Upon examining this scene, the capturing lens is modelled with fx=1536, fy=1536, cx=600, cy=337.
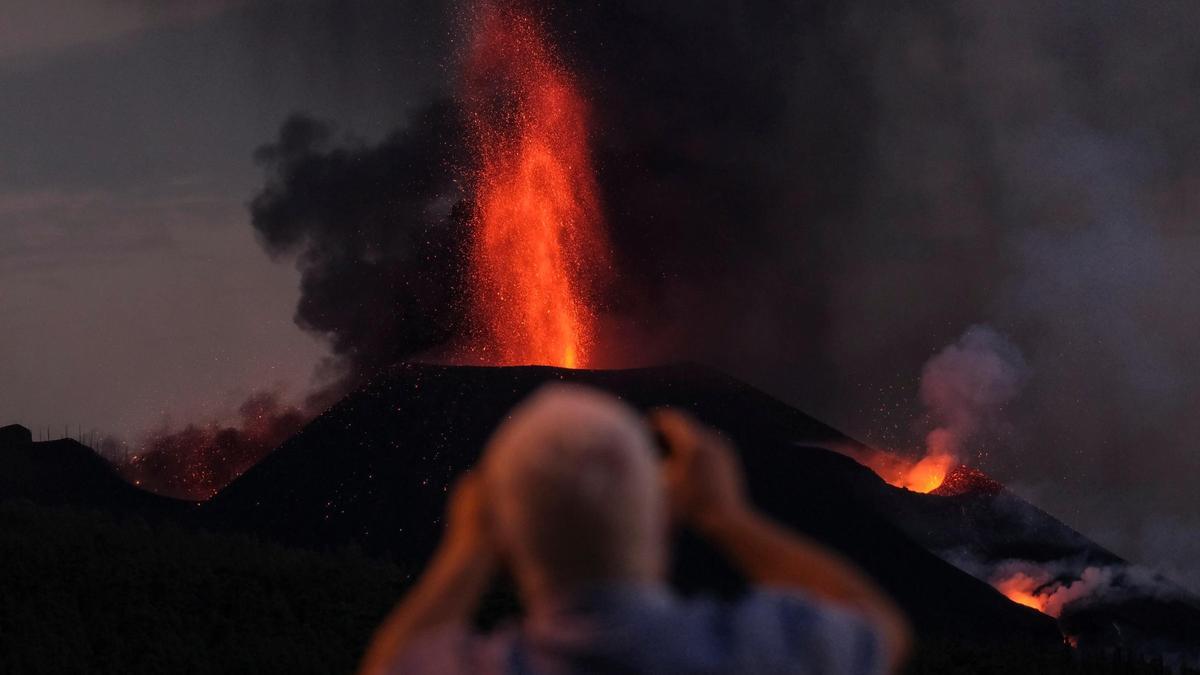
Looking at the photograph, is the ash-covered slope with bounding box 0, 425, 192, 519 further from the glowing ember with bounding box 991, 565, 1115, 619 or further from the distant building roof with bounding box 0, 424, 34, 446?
the glowing ember with bounding box 991, 565, 1115, 619

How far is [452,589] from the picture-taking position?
2.61 metres

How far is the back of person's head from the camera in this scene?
93.6 inches

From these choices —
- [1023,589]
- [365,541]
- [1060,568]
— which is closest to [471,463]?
[365,541]

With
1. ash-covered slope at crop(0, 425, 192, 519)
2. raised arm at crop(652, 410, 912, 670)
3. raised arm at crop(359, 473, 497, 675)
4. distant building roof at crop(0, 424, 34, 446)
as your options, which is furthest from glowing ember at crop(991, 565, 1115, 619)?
raised arm at crop(359, 473, 497, 675)

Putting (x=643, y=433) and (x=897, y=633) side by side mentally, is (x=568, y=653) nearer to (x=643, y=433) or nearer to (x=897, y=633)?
(x=643, y=433)

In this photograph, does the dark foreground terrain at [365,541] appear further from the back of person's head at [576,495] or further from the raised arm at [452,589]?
the back of person's head at [576,495]

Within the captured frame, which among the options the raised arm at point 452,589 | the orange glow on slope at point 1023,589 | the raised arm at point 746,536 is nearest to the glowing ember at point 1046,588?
the orange glow on slope at point 1023,589

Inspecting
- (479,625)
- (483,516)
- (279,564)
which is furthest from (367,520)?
(483,516)

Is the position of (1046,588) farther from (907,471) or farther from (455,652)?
(455,652)

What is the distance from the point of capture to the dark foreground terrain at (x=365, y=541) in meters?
21.2

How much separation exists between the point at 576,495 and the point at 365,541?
32299 mm

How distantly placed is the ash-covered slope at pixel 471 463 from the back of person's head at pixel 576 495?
2794 centimetres

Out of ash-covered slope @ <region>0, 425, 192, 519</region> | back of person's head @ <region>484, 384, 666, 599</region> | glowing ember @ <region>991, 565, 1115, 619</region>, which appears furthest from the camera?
ash-covered slope @ <region>0, 425, 192, 519</region>

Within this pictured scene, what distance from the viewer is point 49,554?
23.6 meters
